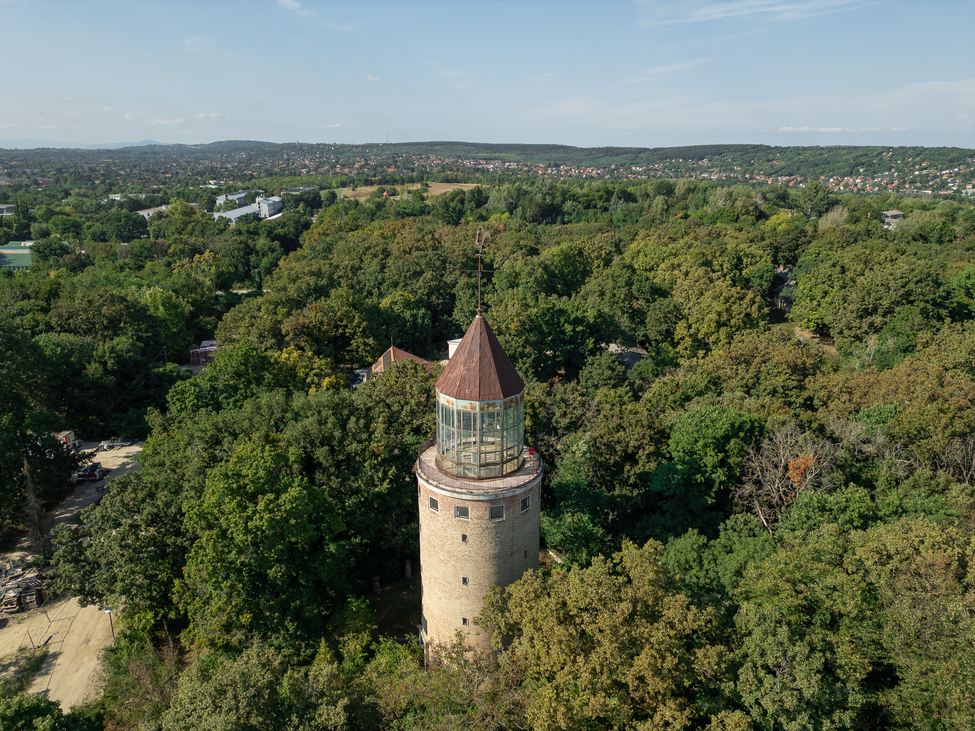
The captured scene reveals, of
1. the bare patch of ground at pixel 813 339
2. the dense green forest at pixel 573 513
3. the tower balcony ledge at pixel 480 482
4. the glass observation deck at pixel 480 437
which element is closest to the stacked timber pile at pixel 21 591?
the dense green forest at pixel 573 513

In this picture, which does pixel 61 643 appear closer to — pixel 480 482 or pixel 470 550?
pixel 470 550

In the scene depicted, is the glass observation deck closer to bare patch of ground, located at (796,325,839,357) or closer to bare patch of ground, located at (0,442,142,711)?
bare patch of ground, located at (0,442,142,711)

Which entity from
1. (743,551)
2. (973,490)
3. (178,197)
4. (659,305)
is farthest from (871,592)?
(178,197)

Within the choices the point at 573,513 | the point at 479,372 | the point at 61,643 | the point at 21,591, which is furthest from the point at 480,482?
the point at 21,591

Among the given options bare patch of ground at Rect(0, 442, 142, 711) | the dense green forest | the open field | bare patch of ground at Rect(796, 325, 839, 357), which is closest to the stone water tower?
the dense green forest

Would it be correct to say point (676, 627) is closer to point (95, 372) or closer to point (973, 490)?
point (973, 490)

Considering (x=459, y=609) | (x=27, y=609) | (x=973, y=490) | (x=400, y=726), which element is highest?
(x=973, y=490)

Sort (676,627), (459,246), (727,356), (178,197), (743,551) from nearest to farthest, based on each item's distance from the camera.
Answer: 1. (676,627)
2. (743,551)
3. (727,356)
4. (459,246)
5. (178,197)
